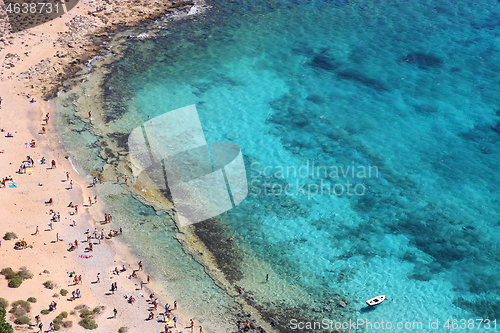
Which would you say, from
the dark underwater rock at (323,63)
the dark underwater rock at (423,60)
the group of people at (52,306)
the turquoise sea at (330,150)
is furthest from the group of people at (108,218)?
the dark underwater rock at (423,60)

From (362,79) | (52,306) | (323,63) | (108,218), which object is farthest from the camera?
(323,63)

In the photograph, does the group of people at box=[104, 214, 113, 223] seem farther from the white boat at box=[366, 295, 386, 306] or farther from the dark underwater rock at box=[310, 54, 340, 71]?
the dark underwater rock at box=[310, 54, 340, 71]

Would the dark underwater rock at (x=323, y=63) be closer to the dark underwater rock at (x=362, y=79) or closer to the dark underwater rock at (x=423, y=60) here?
the dark underwater rock at (x=362, y=79)

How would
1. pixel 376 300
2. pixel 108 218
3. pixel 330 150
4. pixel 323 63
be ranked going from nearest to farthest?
pixel 376 300
pixel 108 218
pixel 330 150
pixel 323 63

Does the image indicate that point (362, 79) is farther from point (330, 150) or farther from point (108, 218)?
point (108, 218)

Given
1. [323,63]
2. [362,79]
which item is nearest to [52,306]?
[362,79]

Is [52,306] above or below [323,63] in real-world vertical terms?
below

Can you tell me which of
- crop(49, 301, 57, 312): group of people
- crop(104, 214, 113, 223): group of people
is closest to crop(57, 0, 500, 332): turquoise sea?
crop(104, 214, 113, 223): group of people
